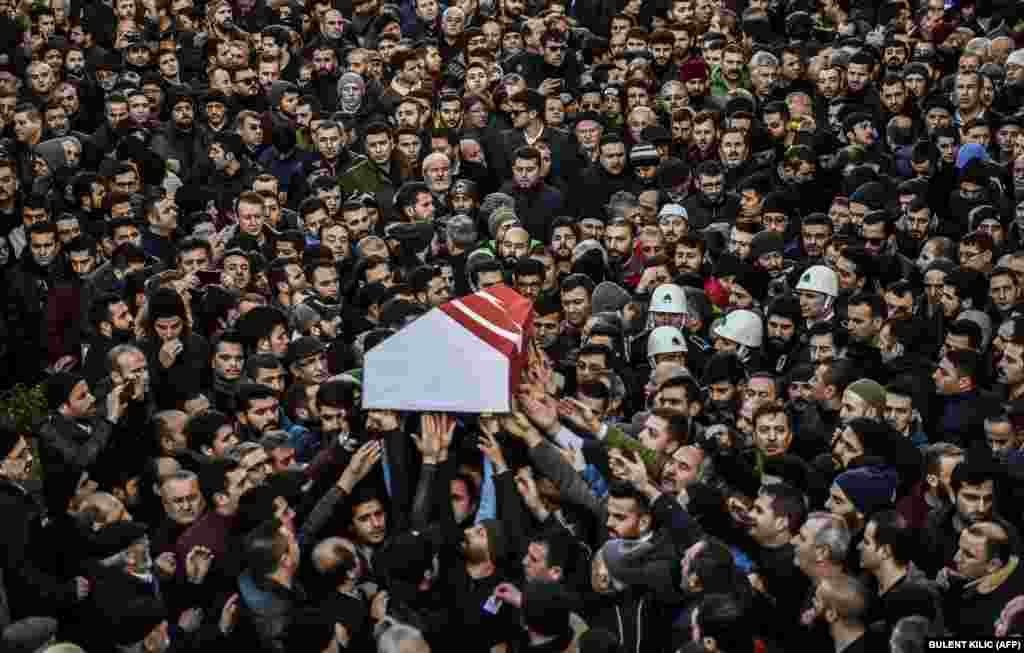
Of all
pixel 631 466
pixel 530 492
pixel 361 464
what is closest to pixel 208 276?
pixel 361 464

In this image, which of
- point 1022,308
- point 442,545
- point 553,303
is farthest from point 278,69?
point 442,545

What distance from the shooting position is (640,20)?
16.2m

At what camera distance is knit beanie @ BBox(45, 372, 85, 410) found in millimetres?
9102

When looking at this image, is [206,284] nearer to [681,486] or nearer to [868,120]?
[681,486]

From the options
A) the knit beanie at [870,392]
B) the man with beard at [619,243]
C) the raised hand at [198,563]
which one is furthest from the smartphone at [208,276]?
the knit beanie at [870,392]

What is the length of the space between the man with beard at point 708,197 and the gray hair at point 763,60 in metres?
1.95

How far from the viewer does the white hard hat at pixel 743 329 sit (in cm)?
1023

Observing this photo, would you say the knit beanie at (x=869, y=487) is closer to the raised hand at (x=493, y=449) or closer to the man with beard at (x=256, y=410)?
the raised hand at (x=493, y=449)

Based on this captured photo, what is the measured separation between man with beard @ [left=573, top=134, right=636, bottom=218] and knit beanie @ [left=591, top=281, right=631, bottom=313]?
1939 mm

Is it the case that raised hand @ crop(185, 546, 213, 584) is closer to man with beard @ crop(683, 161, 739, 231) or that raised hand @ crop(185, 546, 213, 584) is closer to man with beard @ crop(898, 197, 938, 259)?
man with beard @ crop(683, 161, 739, 231)

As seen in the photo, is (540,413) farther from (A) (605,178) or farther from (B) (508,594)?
(A) (605,178)

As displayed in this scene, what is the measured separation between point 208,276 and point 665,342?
3.55 meters

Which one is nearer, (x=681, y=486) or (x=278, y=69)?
(x=681, y=486)

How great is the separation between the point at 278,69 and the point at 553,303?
18.7 ft
